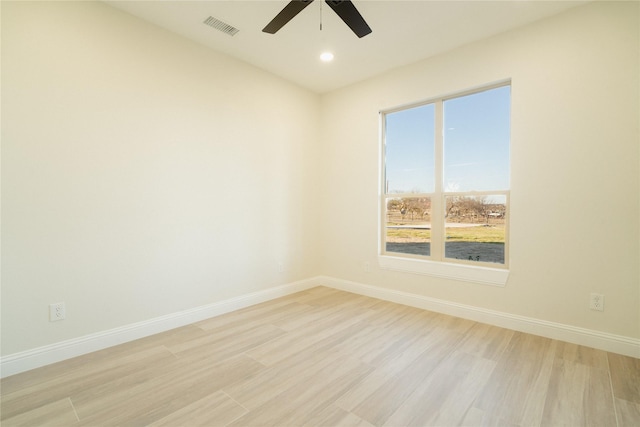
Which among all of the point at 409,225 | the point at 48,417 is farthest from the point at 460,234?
the point at 48,417

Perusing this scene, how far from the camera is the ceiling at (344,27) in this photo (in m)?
2.52

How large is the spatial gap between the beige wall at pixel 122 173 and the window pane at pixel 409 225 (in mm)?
1563

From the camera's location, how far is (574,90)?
2.55m

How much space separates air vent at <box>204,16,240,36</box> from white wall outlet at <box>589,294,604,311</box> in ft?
13.2

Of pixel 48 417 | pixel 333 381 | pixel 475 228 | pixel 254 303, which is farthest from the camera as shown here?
pixel 254 303

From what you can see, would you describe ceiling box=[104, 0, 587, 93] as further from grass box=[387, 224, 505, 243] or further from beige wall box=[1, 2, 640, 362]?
grass box=[387, 224, 505, 243]

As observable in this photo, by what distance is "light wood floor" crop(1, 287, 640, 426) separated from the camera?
5.39 feet

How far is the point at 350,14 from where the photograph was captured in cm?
204

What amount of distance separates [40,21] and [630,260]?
16.0 feet

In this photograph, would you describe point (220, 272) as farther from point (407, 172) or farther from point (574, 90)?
point (574, 90)

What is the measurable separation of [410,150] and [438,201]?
0.76 m

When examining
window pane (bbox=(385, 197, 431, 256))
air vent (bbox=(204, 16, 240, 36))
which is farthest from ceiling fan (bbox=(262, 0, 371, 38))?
window pane (bbox=(385, 197, 431, 256))

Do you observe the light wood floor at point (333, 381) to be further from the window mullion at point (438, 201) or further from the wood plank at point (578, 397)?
the window mullion at point (438, 201)

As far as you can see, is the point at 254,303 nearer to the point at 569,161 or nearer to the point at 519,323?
the point at 519,323
